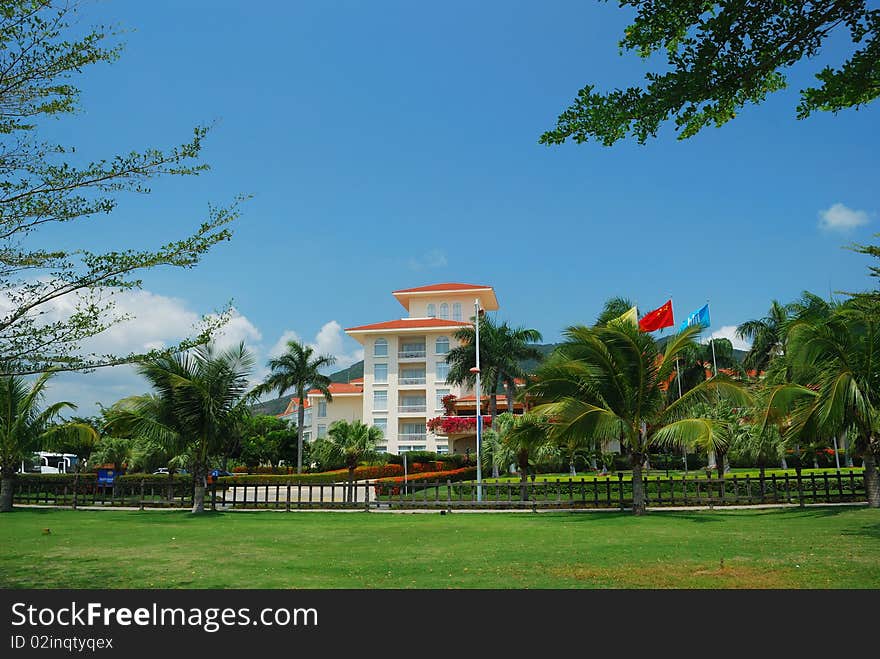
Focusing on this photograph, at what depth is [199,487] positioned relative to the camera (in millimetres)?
21078

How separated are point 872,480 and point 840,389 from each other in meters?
3.77

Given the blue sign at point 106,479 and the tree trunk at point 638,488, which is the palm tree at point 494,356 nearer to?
the blue sign at point 106,479

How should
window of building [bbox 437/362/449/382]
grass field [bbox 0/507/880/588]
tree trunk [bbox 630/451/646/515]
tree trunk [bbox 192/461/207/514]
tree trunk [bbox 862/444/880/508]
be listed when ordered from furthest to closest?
window of building [bbox 437/362/449/382], tree trunk [bbox 192/461/207/514], tree trunk [bbox 630/451/646/515], tree trunk [bbox 862/444/880/508], grass field [bbox 0/507/880/588]

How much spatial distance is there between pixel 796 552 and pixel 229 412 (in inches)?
658

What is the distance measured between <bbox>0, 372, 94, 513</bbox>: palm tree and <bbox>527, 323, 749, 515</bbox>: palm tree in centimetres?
1618

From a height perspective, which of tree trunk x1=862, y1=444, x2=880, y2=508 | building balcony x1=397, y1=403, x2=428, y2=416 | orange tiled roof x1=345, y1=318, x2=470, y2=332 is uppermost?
orange tiled roof x1=345, y1=318, x2=470, y2=332

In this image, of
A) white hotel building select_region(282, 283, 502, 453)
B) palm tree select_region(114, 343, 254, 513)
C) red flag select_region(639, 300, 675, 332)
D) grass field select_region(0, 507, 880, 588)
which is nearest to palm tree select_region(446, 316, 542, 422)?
white hotel building select_region(282, 283, 502, 453)

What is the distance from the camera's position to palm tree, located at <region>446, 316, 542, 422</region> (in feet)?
168

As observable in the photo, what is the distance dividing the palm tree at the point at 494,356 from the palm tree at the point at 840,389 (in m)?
33.2

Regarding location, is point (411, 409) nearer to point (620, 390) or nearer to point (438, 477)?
point (438, 477)

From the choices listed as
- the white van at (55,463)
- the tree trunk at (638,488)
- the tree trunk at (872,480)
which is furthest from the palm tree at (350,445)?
the white van at (55,463)

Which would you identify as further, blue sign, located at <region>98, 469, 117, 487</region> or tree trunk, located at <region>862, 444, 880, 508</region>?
blue sign, located at <region>98, 469, 117, 487</region>

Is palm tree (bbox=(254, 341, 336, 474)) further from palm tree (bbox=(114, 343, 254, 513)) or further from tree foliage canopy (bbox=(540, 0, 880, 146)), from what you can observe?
tree foliage canopy (bbox=(540, 0, 880, 146))
